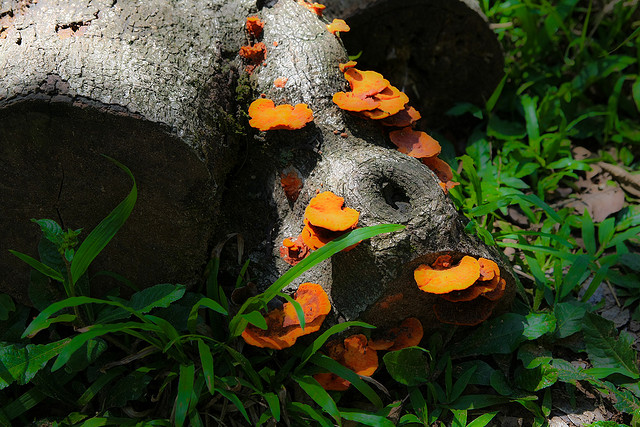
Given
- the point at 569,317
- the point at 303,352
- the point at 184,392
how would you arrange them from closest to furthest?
the point at 184,392 → the point at 303,352 → the point at 569,317

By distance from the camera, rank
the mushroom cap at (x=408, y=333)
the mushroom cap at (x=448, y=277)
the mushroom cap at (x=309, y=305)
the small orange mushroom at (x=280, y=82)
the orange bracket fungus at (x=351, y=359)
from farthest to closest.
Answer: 1. the small orange mushroom at (x=280, y=82)
2. the mushroom cap at (x=408, y=333)
3. the orange bracket fungus at (x=351, y=359)
4. the mushroom cap at (x=309, y=305)
5. the mushroom cap at (x=448, y=277)

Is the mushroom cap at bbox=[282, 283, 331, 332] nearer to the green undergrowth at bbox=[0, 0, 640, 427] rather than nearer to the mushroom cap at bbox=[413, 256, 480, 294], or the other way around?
the green undergrowth at bbox=[0, 0, 640, 427]

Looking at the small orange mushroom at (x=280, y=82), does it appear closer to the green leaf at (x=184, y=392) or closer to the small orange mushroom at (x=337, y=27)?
the small orange mushroom at (x=337, y=27)

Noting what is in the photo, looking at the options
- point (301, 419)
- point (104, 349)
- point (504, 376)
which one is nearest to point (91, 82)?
point (104, 349)

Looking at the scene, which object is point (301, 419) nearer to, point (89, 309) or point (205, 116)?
point (89, 309)

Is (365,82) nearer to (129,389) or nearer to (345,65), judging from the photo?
(345,65)

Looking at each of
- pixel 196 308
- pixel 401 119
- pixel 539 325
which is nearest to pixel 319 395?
pixel 196 308

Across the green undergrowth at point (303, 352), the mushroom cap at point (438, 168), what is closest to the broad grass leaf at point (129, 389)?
the green undergrowth at point (303, 352)
